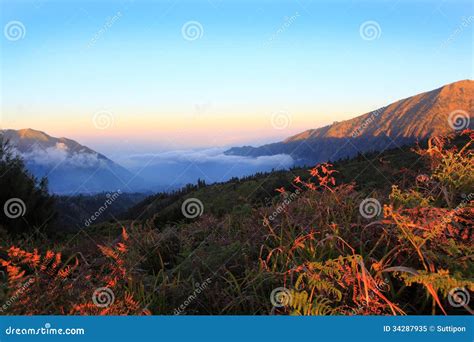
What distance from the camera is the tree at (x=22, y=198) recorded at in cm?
1634

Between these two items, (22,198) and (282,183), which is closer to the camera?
(282,183)

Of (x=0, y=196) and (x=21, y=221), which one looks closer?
(x=21, y=221)

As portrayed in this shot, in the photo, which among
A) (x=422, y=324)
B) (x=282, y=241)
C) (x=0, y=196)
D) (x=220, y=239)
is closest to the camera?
(x=422, y=324)

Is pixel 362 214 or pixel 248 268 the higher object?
pixel 362 214

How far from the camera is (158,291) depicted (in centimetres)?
425

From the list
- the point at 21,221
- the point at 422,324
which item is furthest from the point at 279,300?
the point at 21,221

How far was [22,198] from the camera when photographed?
59.5 feet

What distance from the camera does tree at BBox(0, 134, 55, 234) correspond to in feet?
53.6

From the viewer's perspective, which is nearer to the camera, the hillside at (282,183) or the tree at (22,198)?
the hillside at (282,183)

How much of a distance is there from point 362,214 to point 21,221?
15551 millimetres

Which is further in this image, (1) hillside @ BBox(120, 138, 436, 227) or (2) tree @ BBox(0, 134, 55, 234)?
(2) tree @ BBox(0, 134, 55, 234)

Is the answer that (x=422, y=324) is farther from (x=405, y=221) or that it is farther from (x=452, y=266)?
(x=405, y=221)

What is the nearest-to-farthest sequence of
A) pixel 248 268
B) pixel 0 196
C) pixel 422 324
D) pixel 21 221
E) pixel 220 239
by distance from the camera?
pixel 422 324
pixel 248 268
pixel 220 239
pixel 21 221
pixel 0 196

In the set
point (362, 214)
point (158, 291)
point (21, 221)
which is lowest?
point (21, 221)
